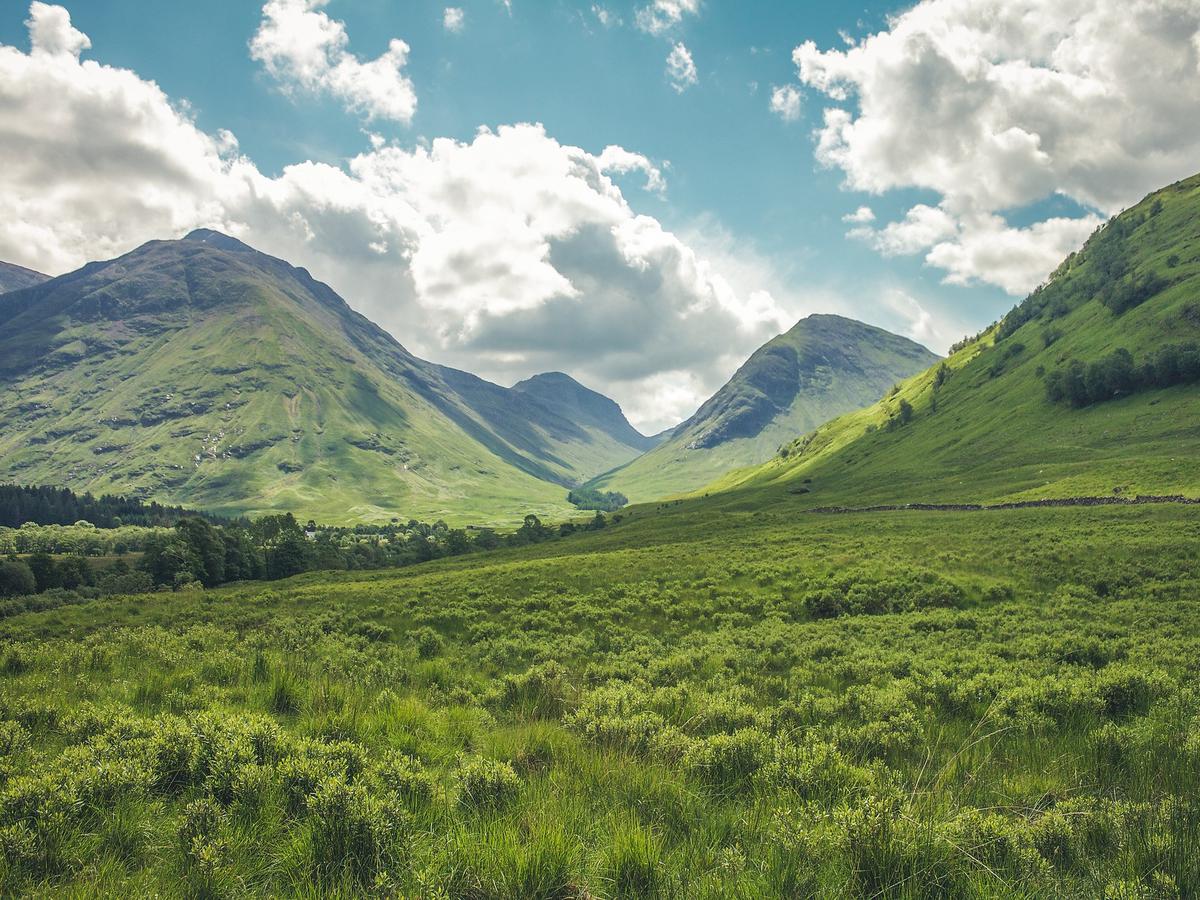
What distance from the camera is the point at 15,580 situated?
9531cm

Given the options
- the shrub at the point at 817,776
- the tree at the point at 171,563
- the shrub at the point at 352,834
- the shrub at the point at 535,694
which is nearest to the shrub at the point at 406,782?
the shrub at the point at 352,834

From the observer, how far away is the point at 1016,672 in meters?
13.9

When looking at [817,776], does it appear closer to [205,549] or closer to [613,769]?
[613,769]

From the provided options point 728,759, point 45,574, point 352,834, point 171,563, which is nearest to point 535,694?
point 728,759

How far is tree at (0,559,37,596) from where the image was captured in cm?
9459

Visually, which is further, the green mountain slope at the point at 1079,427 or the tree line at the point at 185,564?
the green mountain slope at the point at 1079,427

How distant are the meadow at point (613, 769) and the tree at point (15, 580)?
386 ft

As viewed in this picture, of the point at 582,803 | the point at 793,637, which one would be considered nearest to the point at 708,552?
the point at 793,637

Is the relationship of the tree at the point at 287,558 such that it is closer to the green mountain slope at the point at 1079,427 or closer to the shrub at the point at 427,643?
the shrub at the point at 427,643

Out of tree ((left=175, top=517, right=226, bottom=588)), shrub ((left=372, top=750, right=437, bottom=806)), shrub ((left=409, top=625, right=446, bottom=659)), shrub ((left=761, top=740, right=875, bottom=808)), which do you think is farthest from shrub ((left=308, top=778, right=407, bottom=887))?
tree ((left=175, top=517, right=226, bottom=588))

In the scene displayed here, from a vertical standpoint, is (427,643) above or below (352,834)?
below

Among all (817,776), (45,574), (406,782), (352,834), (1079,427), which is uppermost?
(1079,427)

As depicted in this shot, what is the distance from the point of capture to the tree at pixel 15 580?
310 ft

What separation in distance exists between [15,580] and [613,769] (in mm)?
136507
